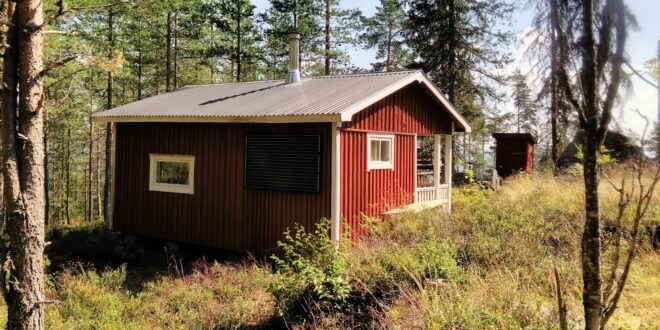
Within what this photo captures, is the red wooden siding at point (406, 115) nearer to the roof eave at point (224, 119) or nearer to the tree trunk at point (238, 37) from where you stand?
the roof eave at point (224, 119)

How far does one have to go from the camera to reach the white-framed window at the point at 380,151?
9320 mm

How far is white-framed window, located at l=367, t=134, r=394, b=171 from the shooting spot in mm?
9320

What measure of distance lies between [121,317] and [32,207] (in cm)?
229

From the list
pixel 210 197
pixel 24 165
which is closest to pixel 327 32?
pixel 210 197

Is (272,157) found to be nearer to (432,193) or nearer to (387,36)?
(432,193)

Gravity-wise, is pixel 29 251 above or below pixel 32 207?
below

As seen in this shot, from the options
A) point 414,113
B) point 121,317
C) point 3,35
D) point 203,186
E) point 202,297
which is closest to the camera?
point 3,35

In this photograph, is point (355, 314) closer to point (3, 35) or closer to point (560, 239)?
point (560, 239)

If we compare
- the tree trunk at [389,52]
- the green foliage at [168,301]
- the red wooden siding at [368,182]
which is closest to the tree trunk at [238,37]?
the tree trunk at [389,52]

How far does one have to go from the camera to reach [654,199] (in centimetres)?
934

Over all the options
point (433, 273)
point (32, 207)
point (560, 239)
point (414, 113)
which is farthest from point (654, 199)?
point (32, 207)

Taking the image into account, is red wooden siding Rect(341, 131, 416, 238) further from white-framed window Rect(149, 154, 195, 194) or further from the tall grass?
white-framed window Rect(149, 154, 195, 194)

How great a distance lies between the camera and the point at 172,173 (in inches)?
424

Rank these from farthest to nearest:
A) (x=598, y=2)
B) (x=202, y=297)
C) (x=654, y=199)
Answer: (x=654, y=199)
(x=202, y=297)
(x=598, y=2)
